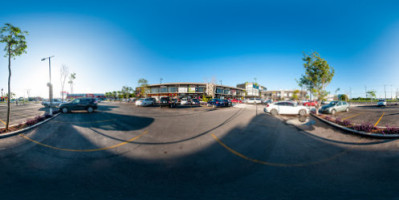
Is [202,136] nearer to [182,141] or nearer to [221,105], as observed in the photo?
[182,141]

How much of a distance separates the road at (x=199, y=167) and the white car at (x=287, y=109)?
6503 millimetres

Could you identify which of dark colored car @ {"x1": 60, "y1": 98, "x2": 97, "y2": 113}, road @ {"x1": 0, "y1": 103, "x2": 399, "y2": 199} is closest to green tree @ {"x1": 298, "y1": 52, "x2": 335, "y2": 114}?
road @ {"x1": 0, "y1": 103, "x2": 399, "y2": 199}

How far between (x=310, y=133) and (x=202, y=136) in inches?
253

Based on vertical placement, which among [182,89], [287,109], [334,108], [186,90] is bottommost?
[334,108]

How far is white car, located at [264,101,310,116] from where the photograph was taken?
13.2m

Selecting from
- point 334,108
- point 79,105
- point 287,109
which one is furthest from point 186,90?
point 334,108

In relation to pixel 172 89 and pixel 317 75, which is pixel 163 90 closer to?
pixel 172 89

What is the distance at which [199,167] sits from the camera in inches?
168

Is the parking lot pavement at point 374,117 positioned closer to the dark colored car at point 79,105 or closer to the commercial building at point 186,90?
the dark colored car at point 79,105

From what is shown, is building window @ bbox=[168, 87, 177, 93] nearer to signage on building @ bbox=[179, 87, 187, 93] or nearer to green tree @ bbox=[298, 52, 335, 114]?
signage on building @ bbox=[179, 87, 187, 93]

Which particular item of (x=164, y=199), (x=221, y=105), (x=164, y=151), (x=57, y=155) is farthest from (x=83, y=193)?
(x=221, y=105)

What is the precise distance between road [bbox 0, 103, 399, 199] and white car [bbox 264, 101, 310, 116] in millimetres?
6503

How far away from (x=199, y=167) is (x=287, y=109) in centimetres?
1280

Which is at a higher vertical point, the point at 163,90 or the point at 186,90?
the point at 163,90
